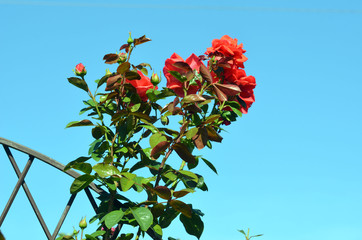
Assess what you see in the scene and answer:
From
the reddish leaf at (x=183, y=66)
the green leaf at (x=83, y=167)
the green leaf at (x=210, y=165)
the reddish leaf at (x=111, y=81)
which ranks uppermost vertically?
the reddish leaf at (x=183, y=66)

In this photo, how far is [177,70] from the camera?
188 cm

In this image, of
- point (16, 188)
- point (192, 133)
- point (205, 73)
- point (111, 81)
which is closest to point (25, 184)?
point (16, 188)

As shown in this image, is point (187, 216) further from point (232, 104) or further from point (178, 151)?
point (232, 104)

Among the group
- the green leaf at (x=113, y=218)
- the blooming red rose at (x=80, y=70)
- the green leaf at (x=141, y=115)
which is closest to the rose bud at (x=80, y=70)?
the blooming red rose at (x=80, y=70)

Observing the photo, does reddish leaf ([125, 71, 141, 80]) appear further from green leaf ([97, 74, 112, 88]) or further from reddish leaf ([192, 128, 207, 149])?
reddish leaf ([192, 128, 207, 149])

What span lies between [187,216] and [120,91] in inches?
24.3

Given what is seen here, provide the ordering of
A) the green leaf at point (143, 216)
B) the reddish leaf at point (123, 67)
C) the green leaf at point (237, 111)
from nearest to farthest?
the green leaf at point (143, 216) < the reddish leaf at point (123, 67) < the green leaf at point (237, 111)

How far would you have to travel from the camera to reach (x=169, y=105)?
5.88 feet

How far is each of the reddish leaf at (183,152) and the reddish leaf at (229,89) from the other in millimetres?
281

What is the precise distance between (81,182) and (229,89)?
0.71 metres

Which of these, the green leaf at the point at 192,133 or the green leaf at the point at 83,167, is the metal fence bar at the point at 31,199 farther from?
the green leaf at the point at 192,133

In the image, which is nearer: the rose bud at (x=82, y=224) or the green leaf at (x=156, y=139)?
the green leaf at (x=156, y=139)

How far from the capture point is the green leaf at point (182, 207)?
173 centimetres

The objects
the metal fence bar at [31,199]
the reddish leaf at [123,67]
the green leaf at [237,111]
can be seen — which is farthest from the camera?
the metal fence bar at [31,199]
